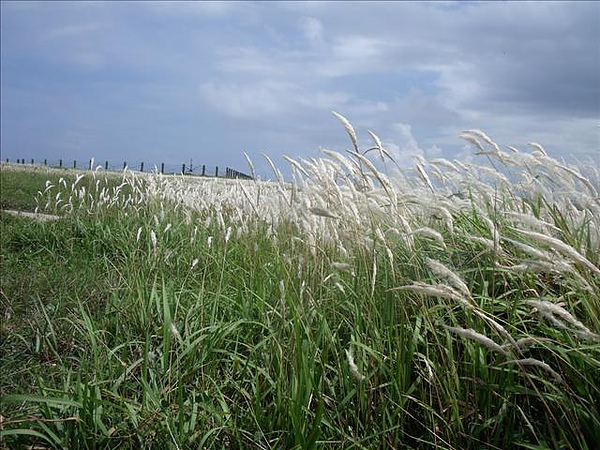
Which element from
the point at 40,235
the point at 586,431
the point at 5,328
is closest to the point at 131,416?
the point at 586,431

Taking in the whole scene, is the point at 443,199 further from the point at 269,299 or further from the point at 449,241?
the point at 269,299

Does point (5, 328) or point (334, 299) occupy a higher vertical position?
point (334, 299)

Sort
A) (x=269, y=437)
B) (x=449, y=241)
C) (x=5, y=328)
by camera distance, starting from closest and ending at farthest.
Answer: (x=269, y=437) < (x=449, y=241) < (x=5, y=328)

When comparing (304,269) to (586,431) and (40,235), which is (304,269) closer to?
(586,431)

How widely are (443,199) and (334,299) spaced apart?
0.78 m

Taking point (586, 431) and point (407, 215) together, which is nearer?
point (586, 431)

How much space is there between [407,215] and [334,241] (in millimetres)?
573

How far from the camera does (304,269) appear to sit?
3.65m

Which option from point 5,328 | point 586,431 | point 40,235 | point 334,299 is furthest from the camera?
point 40,235

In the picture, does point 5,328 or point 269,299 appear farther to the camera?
point 5,328

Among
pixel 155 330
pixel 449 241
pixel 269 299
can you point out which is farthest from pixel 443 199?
pixel 155 330

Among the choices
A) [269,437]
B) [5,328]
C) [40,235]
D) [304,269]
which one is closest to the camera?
[269,437]

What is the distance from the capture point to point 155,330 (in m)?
4.09

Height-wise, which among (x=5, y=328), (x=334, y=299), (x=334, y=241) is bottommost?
(x=5, y=328)
